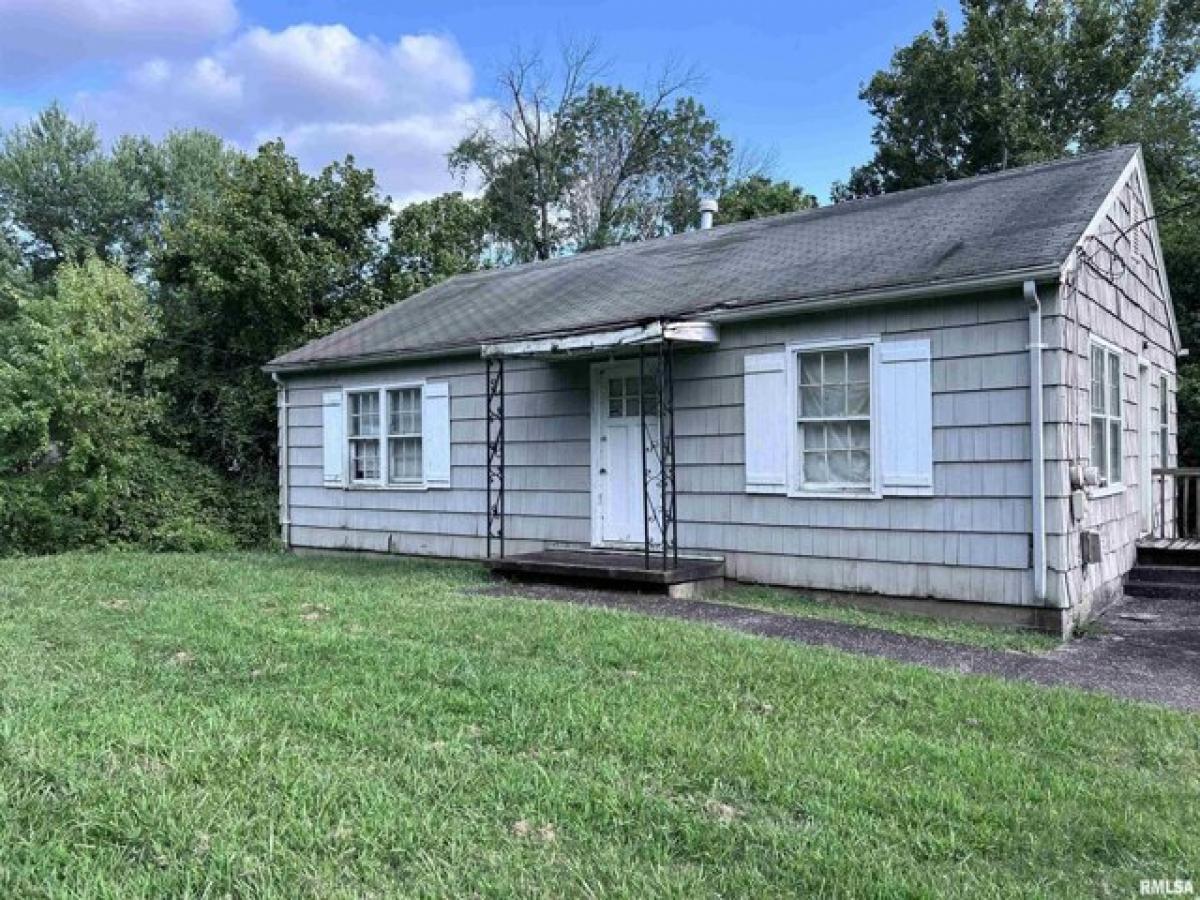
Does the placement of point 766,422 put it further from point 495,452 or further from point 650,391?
point 495,452

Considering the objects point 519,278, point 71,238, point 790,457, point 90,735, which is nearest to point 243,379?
point 519,278

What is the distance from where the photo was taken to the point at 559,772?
3.53 metres

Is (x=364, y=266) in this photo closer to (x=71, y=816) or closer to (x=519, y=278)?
(x=519, y=278)

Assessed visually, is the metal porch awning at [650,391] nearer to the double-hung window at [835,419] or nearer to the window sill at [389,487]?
the double-hung window at [835,419]

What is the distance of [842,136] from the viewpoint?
2845 centimetres

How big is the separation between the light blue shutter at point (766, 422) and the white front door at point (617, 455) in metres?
1.32

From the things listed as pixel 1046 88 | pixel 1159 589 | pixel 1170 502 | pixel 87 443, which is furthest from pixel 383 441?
pixel 1046 88

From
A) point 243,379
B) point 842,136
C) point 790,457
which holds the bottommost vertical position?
point 790,457

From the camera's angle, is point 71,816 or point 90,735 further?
point 90,735

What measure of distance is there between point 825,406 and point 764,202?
18.4 m

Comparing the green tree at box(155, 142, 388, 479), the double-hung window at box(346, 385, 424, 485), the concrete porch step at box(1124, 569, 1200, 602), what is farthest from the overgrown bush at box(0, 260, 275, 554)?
the concrete porch step at box(1124, 569, 1200, 602)

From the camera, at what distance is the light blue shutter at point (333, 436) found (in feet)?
39.5

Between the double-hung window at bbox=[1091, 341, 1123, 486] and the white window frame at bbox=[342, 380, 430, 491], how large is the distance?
23.9 feet

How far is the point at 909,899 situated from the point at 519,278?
1181cm
